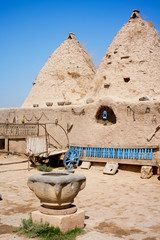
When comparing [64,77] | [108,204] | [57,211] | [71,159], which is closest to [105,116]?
[71,159]

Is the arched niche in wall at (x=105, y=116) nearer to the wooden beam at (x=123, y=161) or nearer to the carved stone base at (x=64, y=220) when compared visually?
the wooden beam at (x=123, y=161)

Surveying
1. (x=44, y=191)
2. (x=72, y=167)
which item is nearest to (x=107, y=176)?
(x=72, y=167)

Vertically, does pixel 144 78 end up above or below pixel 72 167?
above

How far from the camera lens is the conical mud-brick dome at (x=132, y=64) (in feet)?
46.0

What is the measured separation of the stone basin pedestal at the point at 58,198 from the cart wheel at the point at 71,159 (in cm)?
755

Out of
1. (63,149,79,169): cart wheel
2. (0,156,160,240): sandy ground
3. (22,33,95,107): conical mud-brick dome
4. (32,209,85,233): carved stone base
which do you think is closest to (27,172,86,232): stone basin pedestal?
(32,209,85,233): carved stone base

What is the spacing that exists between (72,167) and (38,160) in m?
1.70

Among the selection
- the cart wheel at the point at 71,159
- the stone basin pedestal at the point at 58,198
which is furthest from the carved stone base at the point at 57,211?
the cart wheel at the point at 71,159

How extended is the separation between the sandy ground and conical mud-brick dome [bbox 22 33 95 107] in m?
6.95

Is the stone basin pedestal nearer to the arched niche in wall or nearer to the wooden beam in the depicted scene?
the wooden beam

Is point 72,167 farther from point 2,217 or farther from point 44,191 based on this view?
point 44,191

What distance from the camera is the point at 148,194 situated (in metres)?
8.74

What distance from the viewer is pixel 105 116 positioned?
13312 millimetres

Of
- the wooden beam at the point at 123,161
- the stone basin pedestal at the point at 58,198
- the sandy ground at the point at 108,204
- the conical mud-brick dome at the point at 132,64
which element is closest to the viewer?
the stone basin pedestal at the point at 58,198
